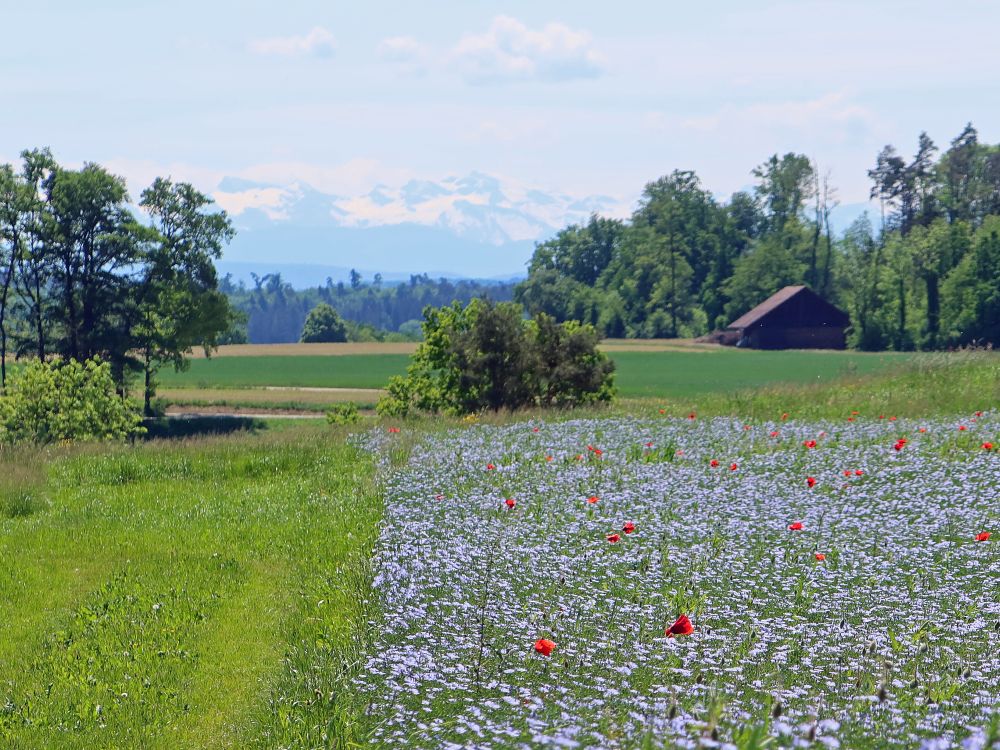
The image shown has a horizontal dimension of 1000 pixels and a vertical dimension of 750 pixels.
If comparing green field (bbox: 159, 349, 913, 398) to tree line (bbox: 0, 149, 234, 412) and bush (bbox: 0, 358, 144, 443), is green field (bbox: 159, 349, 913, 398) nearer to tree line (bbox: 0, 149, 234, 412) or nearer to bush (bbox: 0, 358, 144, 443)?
tree line (bbox: 0, 149, 234, 412)

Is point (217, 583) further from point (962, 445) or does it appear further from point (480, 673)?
point (962, 445)

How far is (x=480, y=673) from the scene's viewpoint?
6.73 metres

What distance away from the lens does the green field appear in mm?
66344

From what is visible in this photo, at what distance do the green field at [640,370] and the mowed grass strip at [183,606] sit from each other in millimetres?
44018

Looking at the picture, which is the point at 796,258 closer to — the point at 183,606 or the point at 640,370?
the point at 640,370

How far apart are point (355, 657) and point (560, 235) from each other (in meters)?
143

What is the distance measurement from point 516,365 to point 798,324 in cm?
8205

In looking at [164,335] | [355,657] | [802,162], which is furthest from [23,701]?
[802,162]

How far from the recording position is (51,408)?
25.7m

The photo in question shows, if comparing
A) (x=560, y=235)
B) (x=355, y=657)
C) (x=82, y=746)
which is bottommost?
(x=82, y=746)

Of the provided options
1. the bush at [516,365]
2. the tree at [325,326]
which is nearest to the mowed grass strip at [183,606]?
the bush at [516,365]

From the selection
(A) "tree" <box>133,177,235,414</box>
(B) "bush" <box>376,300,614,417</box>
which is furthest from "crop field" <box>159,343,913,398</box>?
(B) "bush" <box>376,300,614,417</box>

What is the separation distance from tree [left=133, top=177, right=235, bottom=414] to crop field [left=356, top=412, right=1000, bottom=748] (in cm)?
4694

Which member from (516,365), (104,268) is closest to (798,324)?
(104,268)
